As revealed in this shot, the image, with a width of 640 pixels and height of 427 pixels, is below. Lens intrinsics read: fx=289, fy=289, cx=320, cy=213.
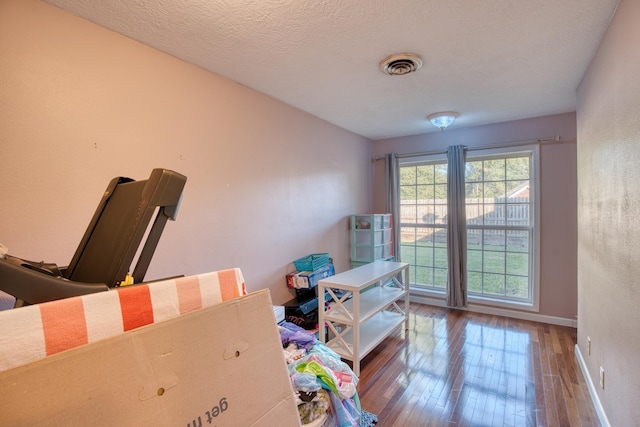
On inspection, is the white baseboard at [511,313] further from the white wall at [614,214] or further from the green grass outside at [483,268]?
the white wall at [614,214]

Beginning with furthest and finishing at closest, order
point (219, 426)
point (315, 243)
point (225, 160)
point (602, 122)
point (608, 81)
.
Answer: point (315, 243)
point (225, 160)
point (602, 122)
point (608, 81)
point (219, 426)

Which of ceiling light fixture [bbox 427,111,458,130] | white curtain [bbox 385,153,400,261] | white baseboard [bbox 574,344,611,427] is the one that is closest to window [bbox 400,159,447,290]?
white curtain [bbox 385,153,400,261]

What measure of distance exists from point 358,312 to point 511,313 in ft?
8.27

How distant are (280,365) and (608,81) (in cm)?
234

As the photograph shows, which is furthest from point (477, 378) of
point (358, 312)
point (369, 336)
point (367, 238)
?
point (367, 238)

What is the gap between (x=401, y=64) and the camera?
6.74 feet

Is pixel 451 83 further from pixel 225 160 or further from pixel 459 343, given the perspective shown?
pixel 459 343

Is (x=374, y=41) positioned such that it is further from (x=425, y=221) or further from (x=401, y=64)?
(x=425, y=221)

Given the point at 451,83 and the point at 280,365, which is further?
the point at 451,83

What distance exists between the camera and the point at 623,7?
1442 mm

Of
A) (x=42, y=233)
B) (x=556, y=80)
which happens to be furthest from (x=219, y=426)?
(x=556, y=80)

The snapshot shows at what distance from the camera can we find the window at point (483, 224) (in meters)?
3.63

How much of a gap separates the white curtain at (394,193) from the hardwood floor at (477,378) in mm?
1313

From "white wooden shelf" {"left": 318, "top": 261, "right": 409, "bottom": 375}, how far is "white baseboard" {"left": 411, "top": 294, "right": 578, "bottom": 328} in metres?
1.00
